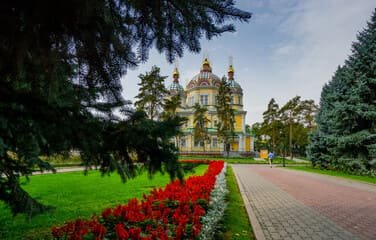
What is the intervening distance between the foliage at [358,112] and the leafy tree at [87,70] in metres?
18.9

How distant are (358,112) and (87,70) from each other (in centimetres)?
1997

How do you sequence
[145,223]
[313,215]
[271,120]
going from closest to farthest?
[145,223] < [313,215] < [271,120]

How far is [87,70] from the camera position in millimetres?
2246

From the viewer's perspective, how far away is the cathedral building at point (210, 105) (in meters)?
49.4

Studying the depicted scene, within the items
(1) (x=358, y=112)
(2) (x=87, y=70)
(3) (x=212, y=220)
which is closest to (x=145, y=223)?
(3) (x=212, y=220)

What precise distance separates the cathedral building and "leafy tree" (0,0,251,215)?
44.5m

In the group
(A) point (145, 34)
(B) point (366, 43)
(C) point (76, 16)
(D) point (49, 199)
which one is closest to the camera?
(C) point (76, 16)

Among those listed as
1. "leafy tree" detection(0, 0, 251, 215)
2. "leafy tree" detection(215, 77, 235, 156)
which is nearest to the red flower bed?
"leafy tree" detection(0, 0, 251, 215)

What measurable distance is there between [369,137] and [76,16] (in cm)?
2031

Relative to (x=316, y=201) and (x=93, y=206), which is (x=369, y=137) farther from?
(x=93, y=206)

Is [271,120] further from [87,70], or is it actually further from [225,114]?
[87,70]

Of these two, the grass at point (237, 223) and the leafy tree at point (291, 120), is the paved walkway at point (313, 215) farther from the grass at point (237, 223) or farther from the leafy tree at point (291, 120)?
the leafy tree at point (291, 120)

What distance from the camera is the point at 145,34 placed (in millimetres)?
2412

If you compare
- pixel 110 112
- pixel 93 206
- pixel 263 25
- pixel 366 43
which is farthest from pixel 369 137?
pixel 110 112
